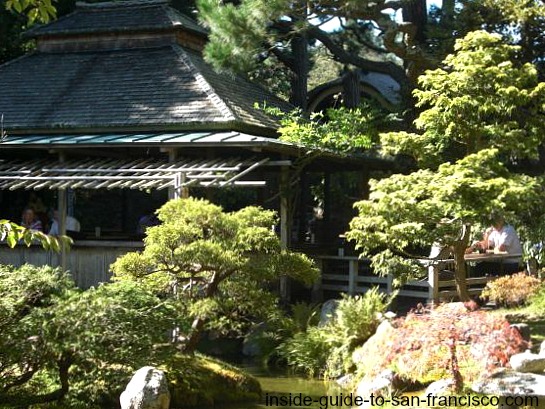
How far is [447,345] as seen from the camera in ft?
24.7

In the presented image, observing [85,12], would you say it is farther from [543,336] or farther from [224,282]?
[543,336]

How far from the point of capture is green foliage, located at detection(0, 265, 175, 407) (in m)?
7.74

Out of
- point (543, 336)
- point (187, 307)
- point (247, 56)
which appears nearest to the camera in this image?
point (187, 307)

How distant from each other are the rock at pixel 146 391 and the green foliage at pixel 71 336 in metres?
0.28

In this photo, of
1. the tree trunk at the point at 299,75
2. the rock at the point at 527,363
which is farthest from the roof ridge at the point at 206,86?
the rock at the point at 527,363

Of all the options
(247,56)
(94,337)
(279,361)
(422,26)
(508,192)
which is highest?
(422,26)

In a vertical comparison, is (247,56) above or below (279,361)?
above

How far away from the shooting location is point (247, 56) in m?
14.4

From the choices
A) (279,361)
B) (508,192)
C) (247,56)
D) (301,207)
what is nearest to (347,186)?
(301,207)

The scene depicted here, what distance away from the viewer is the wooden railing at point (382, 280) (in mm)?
13172

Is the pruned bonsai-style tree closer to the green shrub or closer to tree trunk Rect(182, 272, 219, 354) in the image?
the green shrub

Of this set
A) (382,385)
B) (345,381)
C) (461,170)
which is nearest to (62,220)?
(345,381)

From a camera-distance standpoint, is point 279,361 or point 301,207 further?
point 301,207

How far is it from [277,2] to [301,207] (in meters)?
6.79
